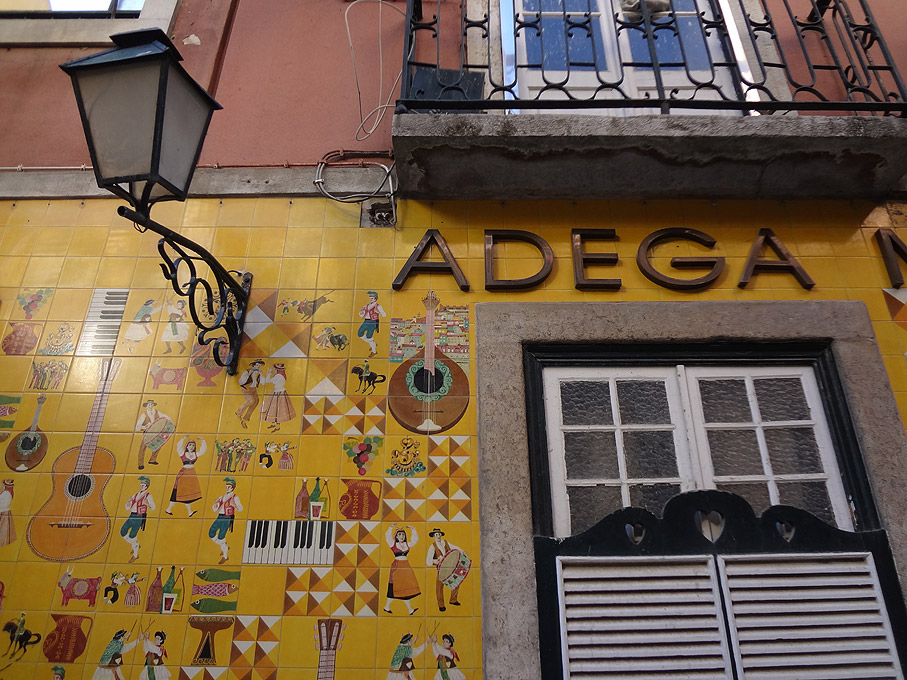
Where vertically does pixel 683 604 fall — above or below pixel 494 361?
below

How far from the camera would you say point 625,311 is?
3.62 m

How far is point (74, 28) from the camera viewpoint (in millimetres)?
4715

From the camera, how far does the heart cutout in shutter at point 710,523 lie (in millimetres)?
3131

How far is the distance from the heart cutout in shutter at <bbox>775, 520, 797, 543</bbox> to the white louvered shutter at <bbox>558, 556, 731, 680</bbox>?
1.38ft

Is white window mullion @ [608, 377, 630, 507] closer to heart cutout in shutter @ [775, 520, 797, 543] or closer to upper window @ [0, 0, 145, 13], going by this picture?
heart cutout in shutter @ [775, 520, 797, 543]

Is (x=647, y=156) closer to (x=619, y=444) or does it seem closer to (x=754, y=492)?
(x=619, y=444)

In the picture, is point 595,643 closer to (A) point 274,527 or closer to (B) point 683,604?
(B) point 683,604

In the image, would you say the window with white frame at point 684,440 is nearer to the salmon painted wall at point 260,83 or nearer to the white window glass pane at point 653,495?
the white window glass pane at point 653,495

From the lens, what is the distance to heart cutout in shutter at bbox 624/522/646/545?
10.2 ft

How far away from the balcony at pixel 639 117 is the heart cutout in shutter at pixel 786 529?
2122mm

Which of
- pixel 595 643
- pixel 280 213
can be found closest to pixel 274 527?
pixel 595 643

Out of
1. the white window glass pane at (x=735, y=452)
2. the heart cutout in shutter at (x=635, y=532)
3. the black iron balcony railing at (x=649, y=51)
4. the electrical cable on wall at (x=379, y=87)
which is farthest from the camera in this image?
the electrical cable on wall at (x=379, y=87)

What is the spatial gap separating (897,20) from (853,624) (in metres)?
4.70

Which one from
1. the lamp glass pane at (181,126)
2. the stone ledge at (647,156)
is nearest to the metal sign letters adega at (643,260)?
the stone ledge at (647,156)
